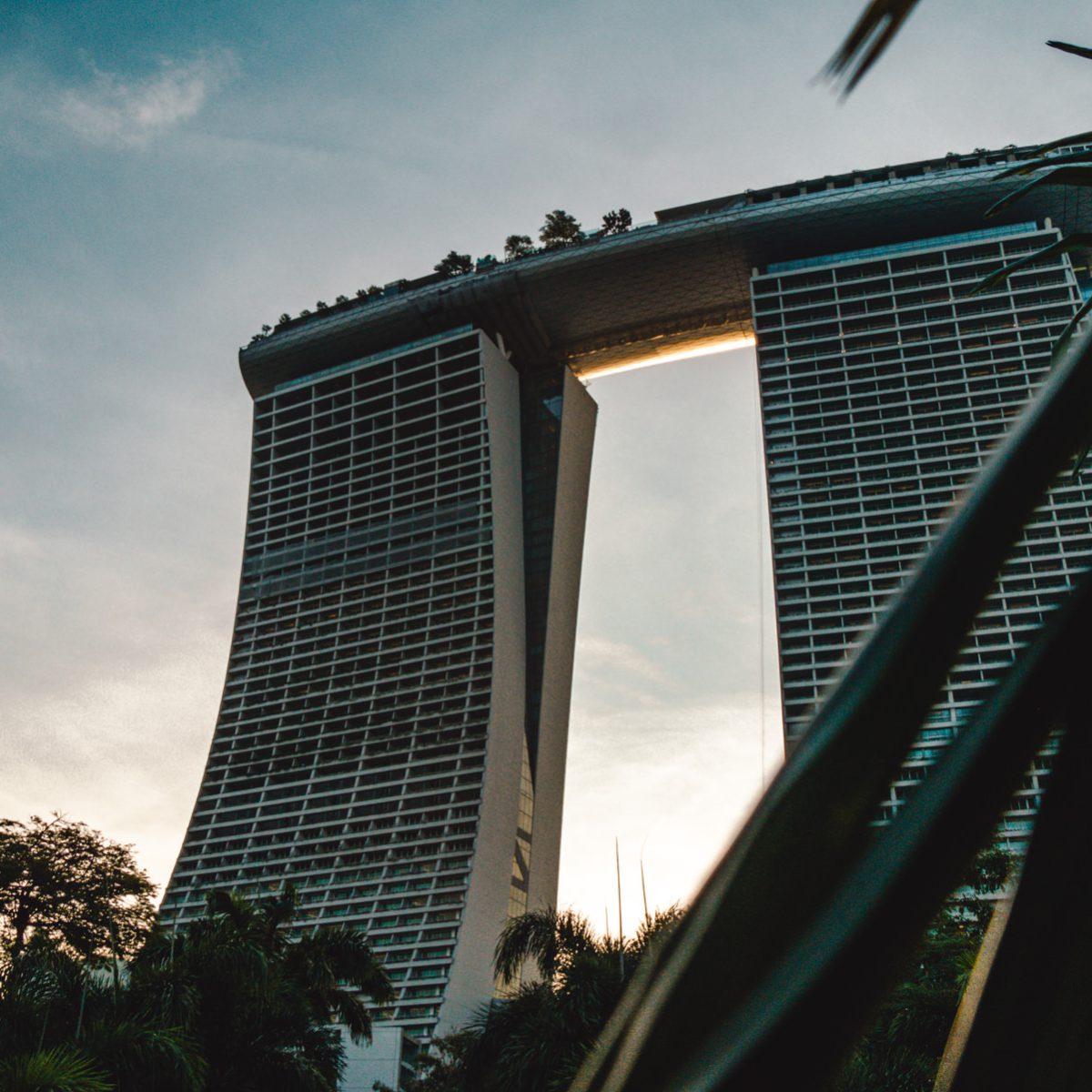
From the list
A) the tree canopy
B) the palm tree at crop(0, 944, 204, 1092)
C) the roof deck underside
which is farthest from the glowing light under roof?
the palm tree at crop(0, 944, 204, 1092)

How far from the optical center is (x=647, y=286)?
70.5 m

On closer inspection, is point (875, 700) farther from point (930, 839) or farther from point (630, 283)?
point (630, 283)

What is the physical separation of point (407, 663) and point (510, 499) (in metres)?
→ 10.5

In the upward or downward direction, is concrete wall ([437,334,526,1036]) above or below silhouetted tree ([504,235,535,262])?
below

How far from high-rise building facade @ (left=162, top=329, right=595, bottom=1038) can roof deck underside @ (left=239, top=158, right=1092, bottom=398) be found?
1999 millimetres

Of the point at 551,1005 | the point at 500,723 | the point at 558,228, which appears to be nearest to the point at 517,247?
the point at 558,228

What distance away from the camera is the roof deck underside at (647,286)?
215 feet

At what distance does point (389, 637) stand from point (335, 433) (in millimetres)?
14629

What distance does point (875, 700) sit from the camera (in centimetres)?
90

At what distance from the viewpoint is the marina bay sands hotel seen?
2382 inches

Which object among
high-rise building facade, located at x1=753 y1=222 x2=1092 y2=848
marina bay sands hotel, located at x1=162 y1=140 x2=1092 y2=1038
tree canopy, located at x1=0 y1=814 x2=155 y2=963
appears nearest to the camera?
tree canopy, located at x1=0 y1=814 x2=155 y2=963

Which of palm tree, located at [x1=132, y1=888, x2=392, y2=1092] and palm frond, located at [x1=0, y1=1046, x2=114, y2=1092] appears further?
palm tree, located at [x1=132, y1=888, x2=392, y2=1092]

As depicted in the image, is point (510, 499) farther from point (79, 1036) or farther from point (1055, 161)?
point (1055, 161)

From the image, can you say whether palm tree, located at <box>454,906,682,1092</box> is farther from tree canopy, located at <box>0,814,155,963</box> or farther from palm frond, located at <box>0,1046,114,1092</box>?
tree canopy, located at <box>0,814,155,963</box>
